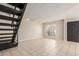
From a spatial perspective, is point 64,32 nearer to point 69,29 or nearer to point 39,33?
point 69,29

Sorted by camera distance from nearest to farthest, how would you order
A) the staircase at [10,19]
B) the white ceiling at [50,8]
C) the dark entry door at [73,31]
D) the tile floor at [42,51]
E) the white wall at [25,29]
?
the staircase at [10,19] → the tile floor at [42,51] → the white ceiling at [50,8] → the white wall at [25,29] → the dark entry door at [73,31]

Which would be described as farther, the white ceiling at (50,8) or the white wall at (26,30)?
the white wall at (26,30)

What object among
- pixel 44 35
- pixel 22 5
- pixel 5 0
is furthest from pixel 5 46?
pixel 44 35

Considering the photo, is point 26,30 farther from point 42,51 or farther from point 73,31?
point 42,51

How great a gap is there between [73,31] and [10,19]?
4.80 metres

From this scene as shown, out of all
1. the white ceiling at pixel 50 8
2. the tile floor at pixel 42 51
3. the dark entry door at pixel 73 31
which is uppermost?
the white ceiling at pixel 50 8

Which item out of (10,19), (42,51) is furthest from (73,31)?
(10,19)

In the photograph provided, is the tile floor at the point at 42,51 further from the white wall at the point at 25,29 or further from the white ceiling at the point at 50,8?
the white wall at the point at 25,29

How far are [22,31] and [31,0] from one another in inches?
179

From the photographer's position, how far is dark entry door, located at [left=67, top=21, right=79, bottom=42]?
577cm

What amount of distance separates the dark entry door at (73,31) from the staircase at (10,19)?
4064 mm

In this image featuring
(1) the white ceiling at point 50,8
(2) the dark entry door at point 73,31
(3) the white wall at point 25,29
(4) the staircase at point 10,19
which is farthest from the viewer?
(2) the dark entry door at point 73,31

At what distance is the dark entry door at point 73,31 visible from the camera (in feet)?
18.9

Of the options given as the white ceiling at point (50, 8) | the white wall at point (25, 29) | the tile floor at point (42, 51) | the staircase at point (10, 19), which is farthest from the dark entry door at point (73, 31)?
the staircase at point (10, 19)
